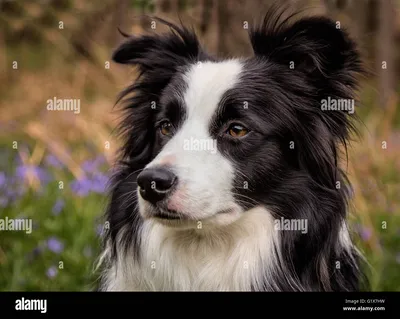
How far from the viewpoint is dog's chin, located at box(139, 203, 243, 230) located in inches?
115

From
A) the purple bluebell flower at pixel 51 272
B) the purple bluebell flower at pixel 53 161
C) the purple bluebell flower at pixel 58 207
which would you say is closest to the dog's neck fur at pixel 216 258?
the purple bluebell flower at pixel 51 272

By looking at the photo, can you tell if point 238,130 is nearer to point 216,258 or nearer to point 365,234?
point 216,258

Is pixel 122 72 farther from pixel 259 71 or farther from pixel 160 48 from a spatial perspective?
pixel 259 71

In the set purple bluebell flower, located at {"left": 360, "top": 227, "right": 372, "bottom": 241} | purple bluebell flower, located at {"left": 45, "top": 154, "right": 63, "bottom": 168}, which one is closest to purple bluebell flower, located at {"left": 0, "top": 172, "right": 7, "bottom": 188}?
purple bluebell flower, located at {"left": 45, "top": 154, "right": 63, "bottom": 168}

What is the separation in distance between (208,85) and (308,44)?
0.51 meters

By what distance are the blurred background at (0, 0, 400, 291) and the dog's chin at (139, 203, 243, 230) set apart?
3.61 feet

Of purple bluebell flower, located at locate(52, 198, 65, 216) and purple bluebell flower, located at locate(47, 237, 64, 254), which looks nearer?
purple bluebell flower, located at locate(47, 237, 64, 254)

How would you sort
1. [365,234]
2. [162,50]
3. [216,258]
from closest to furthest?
[216,258]
[162,50]
[365,234]

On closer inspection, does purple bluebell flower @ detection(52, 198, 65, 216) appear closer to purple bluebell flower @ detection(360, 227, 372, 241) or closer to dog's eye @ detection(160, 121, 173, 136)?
dog's eye @ detection(160, 121, 173, 136)

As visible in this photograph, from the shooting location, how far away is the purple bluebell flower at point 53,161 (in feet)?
16.4

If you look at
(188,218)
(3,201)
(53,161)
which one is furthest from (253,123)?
(53,161)

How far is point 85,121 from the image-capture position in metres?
5.25
